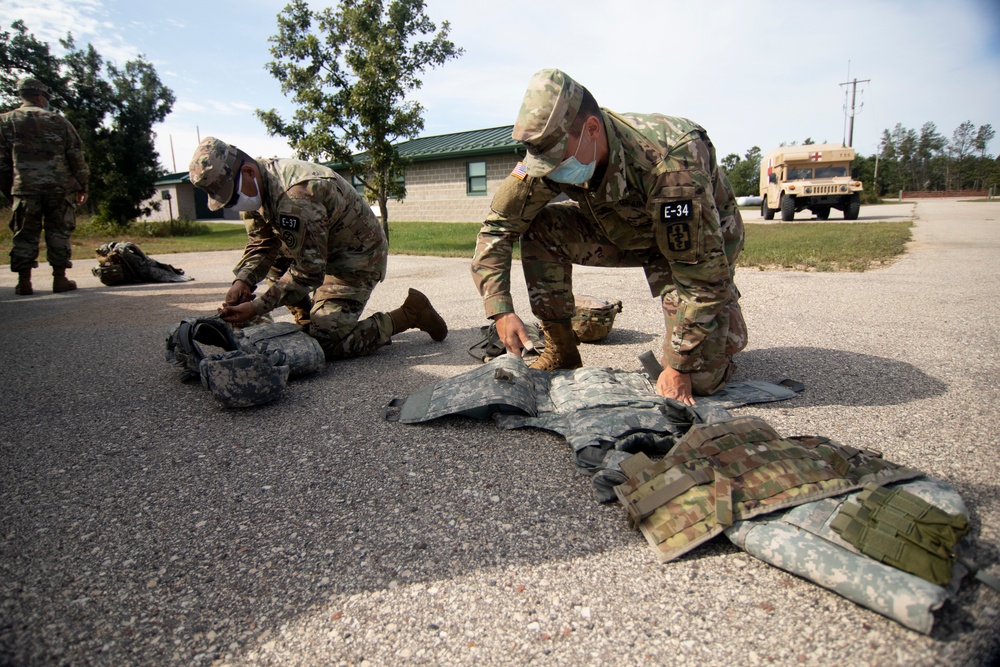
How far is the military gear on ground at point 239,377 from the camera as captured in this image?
9.04 ft

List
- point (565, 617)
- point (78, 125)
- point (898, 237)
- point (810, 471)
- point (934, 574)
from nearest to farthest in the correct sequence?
point (934, 574) < point (565, 617) < point (810, 471) < point (898, 237) < point (78, 125)

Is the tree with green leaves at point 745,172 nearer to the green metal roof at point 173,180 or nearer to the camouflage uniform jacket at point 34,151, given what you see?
the green metal roof at point 173,180

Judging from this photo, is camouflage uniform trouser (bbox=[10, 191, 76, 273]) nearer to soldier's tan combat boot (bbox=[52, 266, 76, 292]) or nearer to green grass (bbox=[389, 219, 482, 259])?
soldier's tan combat boot (bbox=[52, 266, 76, 292])

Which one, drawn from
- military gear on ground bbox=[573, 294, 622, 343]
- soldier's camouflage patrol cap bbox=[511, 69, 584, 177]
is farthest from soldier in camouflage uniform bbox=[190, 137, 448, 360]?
soldier's camouflage patrol cap bbox=[511, 69, 584, 177]

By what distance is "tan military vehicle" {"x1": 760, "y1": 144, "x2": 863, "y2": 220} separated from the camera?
59.4 ft

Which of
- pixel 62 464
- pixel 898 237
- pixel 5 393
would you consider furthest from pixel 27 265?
pixel 898 237

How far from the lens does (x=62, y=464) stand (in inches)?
91.4

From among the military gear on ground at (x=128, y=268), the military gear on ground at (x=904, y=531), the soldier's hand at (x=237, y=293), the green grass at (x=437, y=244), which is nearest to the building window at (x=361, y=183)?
the soldier's hand at (x=237, y=293)

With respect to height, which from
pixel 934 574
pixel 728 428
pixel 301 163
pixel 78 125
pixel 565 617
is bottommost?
pixel 565 617

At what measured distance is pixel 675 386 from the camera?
2713mm

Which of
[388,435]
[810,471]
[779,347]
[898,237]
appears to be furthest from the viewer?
[898,237]

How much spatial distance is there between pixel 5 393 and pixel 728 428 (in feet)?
11.7

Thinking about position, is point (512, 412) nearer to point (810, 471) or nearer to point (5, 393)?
point (810, 471)

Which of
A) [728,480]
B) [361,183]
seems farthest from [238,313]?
[361,183]
